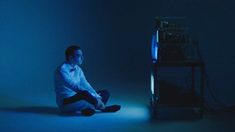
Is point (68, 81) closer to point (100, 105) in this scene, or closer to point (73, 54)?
point (73, 54)

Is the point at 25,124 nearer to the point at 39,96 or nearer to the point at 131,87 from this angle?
the point at 39,96

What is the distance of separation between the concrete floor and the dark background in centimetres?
197

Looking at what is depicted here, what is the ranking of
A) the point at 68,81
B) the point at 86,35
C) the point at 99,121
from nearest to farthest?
the point at 99,121, the point at 68,81, the point at 86,35

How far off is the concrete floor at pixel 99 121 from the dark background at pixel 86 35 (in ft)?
6.47

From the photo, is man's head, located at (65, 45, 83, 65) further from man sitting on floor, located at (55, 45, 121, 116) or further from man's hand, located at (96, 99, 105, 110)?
man's hand, located at (96, 99, 105, 110)

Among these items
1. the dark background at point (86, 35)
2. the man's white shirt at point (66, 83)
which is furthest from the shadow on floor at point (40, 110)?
the dark background at point (86, 35)

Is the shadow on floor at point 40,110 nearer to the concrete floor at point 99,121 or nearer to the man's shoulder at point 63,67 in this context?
the concrete floor at point 99,121

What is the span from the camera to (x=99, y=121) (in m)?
5.95

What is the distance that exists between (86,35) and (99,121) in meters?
3.58

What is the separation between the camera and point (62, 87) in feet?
21.1

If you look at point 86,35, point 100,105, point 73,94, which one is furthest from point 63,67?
point 86,35

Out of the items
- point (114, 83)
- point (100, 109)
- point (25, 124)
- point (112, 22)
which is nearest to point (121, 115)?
point (100, 109)

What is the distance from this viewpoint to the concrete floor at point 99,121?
18.4 ft

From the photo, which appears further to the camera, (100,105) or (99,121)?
(100,105)
